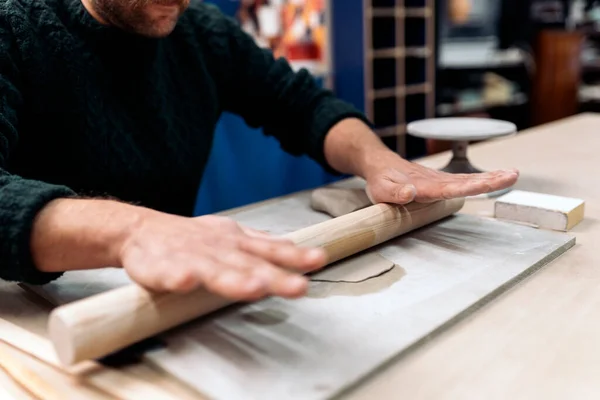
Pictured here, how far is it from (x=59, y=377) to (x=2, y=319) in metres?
0.16

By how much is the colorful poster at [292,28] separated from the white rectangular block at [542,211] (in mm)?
2122

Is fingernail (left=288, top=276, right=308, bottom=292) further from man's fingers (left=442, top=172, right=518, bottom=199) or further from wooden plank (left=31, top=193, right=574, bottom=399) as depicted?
man's fingers (left=442, top=172, right=518, bottom=199)

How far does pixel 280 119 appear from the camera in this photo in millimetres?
1330

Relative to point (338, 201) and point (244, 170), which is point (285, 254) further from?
point (244, 170)

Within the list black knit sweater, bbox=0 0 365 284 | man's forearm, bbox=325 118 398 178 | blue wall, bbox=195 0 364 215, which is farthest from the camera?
blue wall, bbox=195 0 364 215

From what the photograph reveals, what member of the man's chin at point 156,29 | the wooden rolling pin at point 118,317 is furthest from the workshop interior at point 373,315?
the man's chin at point 156,29

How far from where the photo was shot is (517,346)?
1.86ft

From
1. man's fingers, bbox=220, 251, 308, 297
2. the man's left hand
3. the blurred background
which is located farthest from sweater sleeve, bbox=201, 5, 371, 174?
man's fingers, bbox=220, 251, 308, 297

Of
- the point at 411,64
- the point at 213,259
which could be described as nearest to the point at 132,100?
the point at 213,259

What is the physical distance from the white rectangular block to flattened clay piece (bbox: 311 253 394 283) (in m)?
0.29

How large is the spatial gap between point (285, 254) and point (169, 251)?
111mm

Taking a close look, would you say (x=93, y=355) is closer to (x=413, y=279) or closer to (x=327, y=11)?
(x=413, y=279)

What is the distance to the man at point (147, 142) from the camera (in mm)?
563

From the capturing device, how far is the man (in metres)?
0.56
